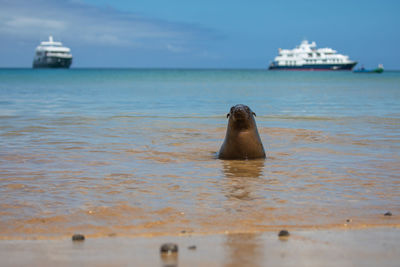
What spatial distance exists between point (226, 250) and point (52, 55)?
478 feet

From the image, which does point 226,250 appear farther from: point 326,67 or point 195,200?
point 326,67

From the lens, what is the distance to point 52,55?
143625 mm

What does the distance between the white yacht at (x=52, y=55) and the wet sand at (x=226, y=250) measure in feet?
474

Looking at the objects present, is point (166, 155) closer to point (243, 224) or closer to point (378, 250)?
point (243, 224)

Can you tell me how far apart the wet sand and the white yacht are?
14456 cm

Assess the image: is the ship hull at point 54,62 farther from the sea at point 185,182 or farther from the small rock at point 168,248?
the small rock at point 168,248

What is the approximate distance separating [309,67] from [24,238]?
485 ft

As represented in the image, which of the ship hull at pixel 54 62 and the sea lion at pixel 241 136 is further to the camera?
the ship hull at pixel 54 62

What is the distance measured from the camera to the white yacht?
14412cm

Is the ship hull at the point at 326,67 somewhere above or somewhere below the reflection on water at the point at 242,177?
above

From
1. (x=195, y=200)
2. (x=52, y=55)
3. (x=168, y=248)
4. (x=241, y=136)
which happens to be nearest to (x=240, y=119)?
(x=241, y=136)

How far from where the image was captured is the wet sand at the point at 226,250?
422cm

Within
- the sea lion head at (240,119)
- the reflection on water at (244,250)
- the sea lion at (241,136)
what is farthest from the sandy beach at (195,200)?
the sea lion head at (240,119)

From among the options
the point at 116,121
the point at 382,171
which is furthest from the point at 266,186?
the point at 116,121
